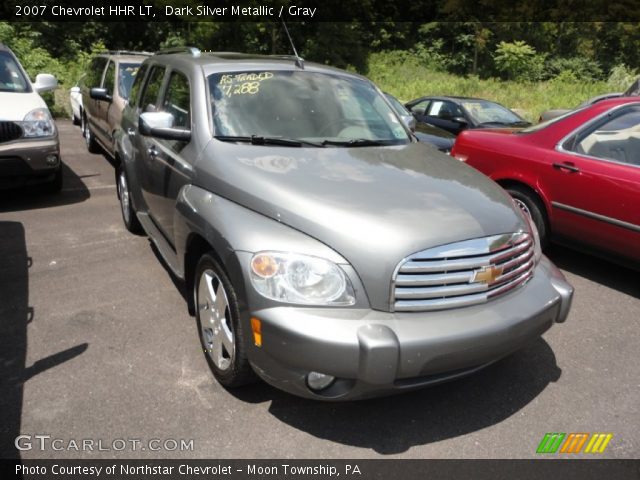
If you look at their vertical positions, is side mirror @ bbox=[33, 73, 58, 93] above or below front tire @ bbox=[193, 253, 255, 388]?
above

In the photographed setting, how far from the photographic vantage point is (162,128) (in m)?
3.42

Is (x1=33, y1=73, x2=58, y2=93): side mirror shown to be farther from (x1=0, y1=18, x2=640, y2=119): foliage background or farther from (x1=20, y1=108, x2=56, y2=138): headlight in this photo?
(x1=0, y1=18, x2=640, y2=119): foliage background

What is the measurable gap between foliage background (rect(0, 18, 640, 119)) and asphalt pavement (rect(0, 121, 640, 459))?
2469 cm

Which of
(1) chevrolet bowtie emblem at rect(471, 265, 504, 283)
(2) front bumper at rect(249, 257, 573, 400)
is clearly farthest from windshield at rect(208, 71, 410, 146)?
(2) front bumper at rect(249, 257, 573, 400)

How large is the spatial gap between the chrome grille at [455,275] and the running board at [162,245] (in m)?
1.63

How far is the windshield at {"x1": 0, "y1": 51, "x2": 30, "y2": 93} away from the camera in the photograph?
21.1ft

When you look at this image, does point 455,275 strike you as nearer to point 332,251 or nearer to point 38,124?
point 332,251

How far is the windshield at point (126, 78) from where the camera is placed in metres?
7.62

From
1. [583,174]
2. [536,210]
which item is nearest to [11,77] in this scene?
[536,210]

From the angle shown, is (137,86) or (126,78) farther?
(126,78)

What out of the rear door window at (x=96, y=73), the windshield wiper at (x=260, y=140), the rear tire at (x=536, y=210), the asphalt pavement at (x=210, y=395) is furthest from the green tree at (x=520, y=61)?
the windshield wiper at (x=260, y=140)

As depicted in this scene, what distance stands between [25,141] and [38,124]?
269mm

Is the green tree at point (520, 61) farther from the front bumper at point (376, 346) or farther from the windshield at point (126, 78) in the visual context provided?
the front bumper at point (376, 346)

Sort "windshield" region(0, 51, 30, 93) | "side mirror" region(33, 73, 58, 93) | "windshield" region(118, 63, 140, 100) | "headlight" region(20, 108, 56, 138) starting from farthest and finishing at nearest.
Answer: "windshield" region(118, 63, 140, 100)
"side mirror" region(33, 73, 58, 93)
"windshield" region(0, 51, 30, 93)
"headlight" region(20, 108, 56, 138)
